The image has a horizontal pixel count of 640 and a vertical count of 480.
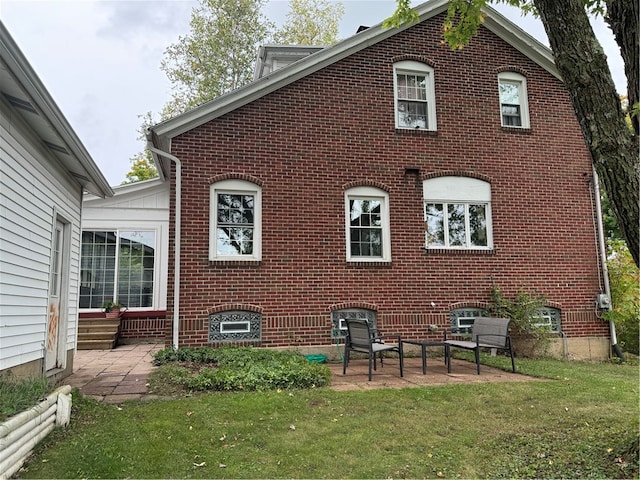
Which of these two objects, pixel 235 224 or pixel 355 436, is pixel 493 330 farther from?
pixel 235 224

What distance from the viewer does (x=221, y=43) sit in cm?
2036

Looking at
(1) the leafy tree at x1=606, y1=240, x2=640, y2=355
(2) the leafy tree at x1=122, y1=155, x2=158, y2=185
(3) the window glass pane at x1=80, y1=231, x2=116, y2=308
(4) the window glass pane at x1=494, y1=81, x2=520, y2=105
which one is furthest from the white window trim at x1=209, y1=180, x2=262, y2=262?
(2) the leafy tree at x1=122, y1=155, x2=158, y2=185

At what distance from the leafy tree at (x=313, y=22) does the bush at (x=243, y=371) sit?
58.9ft

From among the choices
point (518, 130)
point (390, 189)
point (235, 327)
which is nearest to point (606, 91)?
point (390, 189)

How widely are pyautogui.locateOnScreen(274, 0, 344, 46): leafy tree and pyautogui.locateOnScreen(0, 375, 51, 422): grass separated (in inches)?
804

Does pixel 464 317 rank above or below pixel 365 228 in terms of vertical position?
below

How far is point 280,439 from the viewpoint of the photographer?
4270 mm

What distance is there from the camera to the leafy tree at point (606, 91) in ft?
11.8

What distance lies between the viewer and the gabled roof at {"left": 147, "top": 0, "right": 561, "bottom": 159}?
29.9 ft

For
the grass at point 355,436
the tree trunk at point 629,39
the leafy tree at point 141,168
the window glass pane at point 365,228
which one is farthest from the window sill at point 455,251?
the leafy tree at point 141,168

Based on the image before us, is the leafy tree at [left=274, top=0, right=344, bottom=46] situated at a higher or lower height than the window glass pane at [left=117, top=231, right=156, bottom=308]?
higher

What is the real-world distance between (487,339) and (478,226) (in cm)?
295

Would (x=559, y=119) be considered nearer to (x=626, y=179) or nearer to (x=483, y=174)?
(x=483, y=174)

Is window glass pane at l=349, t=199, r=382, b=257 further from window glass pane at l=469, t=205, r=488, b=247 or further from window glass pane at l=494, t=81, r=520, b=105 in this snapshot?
window glass pane at l=494, t=81, r=520, b=105
